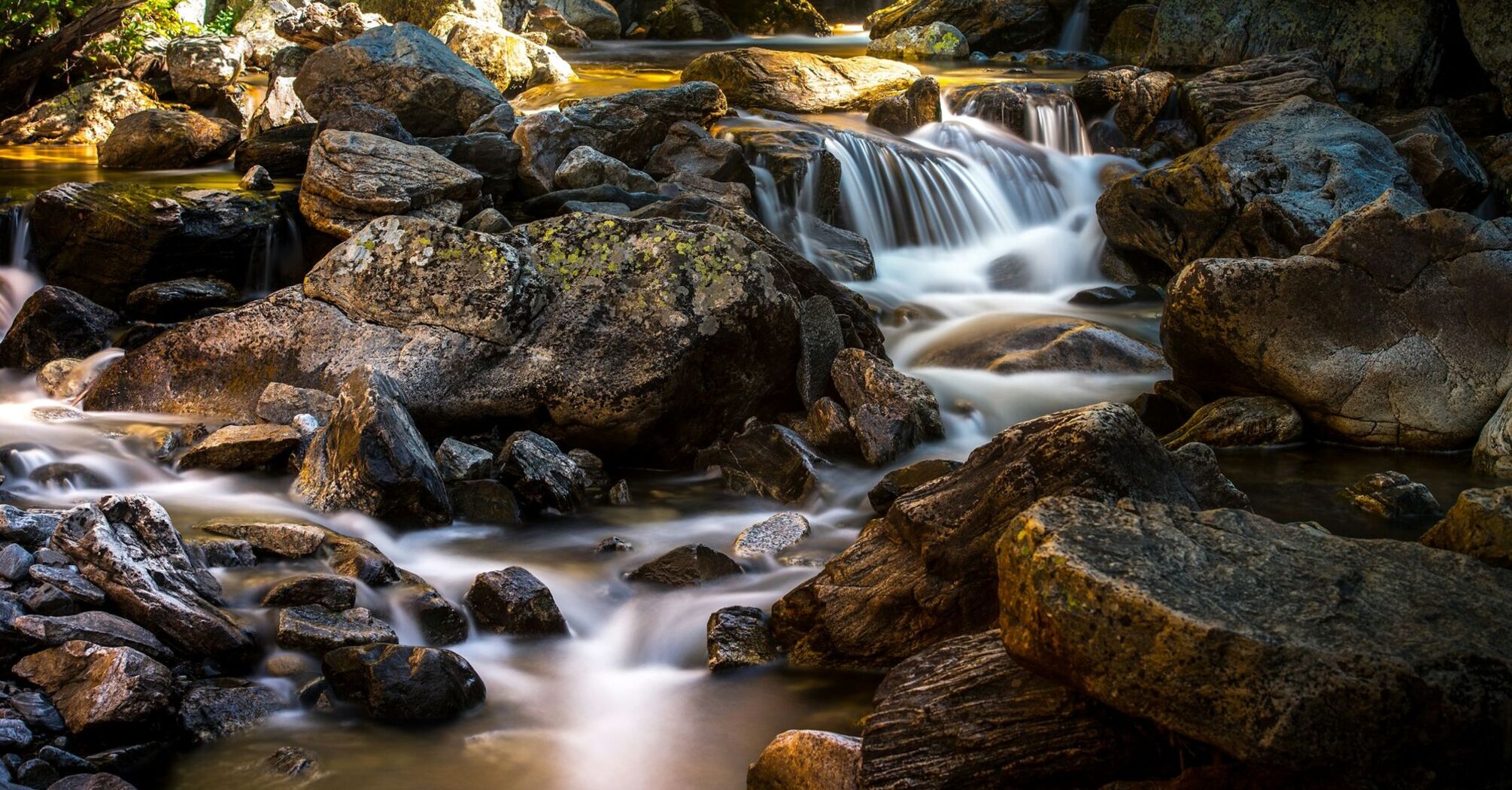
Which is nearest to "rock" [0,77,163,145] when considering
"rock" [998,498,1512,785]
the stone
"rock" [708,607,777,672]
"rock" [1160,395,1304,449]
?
the stone

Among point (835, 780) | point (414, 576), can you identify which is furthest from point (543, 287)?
point (835, 780)

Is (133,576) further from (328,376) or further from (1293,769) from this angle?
(1293,769)

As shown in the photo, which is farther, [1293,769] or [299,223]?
[299,223]

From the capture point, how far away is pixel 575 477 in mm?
7020

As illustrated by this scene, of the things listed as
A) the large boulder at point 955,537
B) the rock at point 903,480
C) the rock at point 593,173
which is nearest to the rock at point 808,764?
the large boulder at point 955,537

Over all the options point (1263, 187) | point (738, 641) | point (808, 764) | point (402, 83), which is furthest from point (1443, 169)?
point (808, 764)

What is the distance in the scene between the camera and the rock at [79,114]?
1468 cm

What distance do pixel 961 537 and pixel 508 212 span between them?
725cm

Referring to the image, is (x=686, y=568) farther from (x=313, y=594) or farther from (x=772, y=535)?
(x=313, y=594)

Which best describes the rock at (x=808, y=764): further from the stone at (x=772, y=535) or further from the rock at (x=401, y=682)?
the stone at (x=772, y=535)

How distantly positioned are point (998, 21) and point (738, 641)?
2208cm

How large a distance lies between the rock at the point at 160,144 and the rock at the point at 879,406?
792 cm

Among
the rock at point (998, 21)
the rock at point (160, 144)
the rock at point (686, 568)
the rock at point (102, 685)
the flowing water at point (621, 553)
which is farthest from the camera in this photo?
the rock at point (998, 21)

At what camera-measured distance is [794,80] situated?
16.2 m
